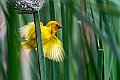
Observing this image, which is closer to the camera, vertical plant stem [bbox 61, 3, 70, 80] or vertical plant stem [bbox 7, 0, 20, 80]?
vertical plant stem [bbox 7, 0, 20, 80]

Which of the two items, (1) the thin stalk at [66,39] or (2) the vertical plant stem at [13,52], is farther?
(1) the thin stalk at [66,39]

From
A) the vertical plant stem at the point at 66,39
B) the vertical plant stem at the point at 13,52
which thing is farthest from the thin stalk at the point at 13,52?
the vertical plant stem at the point at 66,39

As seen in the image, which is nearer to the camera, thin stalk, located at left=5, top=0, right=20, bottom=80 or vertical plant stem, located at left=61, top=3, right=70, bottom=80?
thin stalk, located at left=5, top=0, right=20, bottom=80

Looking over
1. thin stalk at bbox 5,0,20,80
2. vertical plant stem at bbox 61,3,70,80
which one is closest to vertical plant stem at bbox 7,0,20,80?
thin stalk at bbox 5,0,20,80

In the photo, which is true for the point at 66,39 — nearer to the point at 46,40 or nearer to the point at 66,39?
the point at 66,39

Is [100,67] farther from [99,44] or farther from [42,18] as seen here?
[42,18]

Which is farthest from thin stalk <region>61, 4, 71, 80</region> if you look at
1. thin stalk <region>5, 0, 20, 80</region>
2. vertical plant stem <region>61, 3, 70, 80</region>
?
thin stalk <region>5, 0, 20, 80</region>

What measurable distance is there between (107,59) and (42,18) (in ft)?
0.65

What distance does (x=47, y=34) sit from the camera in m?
0.45

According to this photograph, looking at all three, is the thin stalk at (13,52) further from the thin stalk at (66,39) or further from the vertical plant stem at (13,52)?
the thin stalk at (66,39)

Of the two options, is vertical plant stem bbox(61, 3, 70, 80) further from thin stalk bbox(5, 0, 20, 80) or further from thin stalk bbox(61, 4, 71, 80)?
thin stalk bbox(5, 0, 20, 80)

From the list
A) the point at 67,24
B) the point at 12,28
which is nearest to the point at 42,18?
the point at 67,24

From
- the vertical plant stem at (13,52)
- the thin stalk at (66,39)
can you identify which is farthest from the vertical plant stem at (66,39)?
the vertical plant stem at (13,52)

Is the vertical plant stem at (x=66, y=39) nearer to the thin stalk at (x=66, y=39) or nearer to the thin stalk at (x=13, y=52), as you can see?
the thin stalk at (x=66, y=39)
